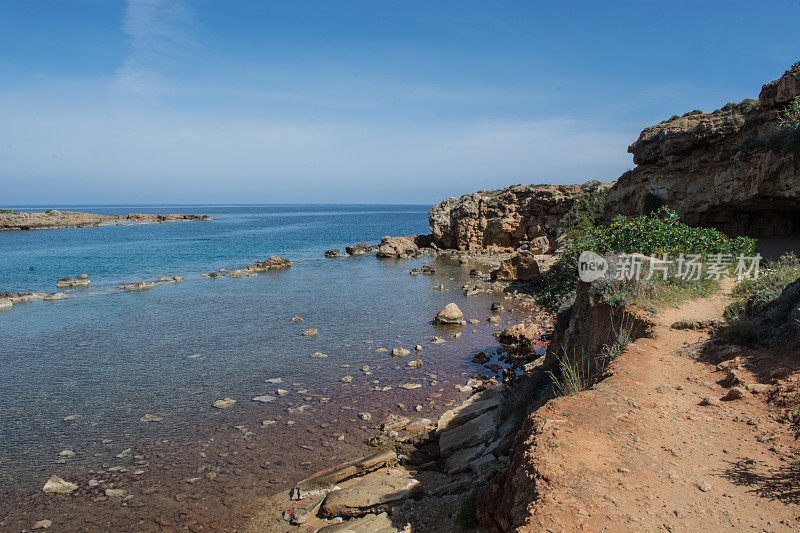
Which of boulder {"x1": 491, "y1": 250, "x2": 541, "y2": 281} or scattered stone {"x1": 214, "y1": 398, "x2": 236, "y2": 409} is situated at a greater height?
boulder {"x1": 491, "y1": 250, "x2": 541, "y2": 281}

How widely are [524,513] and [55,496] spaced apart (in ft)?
29.7

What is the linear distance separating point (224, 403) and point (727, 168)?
20.7m

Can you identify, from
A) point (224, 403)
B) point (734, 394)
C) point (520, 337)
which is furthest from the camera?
point (520, 337)

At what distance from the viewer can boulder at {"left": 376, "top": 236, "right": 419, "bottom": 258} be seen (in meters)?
45.9

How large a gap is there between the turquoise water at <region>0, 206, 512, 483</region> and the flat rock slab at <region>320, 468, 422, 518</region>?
4.52 meters

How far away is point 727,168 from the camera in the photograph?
19.2 meters

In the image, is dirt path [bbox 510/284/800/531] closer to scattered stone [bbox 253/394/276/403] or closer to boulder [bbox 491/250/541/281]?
scattered stone [bbox 253/394/276/403]

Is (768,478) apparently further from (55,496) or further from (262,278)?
(262,278)

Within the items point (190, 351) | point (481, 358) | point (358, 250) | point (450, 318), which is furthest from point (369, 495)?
point (358, 250)

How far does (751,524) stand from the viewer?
3992 millimetres

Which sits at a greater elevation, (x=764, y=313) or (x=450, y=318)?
(x=764, y=313)

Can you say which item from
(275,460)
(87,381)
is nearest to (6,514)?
(275,460)

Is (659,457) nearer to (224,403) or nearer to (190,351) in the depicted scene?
(224,403)

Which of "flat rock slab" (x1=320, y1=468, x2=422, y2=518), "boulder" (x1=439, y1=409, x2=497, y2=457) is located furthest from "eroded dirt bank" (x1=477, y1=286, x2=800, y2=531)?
"boulder" (x1=439, y1=409, x2=497, y2=457)
